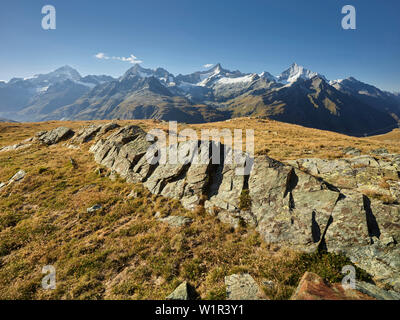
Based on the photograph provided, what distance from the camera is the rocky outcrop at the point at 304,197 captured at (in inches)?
358

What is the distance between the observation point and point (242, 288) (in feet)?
25.8

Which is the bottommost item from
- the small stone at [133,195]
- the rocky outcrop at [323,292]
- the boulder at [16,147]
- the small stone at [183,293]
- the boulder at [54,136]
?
the small stone at [183,293]

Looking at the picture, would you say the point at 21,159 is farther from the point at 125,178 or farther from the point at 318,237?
the point at 318,237

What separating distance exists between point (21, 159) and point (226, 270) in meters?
35.3

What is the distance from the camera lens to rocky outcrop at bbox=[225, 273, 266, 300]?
24.7 feet

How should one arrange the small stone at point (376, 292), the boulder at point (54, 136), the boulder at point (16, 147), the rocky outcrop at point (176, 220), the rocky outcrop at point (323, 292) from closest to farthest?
the rocky outcrop at point (323, 292), the small stone at point (376, 292), the rocky outcrop at point (176, 220), the boulder at point (16, 147), the boulder at point (54, 136)

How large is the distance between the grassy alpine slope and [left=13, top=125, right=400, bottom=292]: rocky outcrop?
0.91 m

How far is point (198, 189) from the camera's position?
597 inches

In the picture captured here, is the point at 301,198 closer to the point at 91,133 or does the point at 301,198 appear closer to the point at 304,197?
the point at 304,197

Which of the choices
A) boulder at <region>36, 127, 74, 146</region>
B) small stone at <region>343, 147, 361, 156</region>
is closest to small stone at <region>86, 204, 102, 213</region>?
small stone at <region>343, 147, 361, 156</region>

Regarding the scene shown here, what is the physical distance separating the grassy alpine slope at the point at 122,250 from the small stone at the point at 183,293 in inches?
15.9

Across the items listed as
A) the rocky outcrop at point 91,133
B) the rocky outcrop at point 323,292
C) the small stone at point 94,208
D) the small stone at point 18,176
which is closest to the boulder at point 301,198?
the rocky outcrop at point 323,292

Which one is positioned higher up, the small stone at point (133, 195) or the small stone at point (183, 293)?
the small stone at point (133, 195)

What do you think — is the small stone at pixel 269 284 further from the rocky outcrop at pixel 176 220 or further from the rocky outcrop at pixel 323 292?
the rocky outcrop at pixel 176 220
